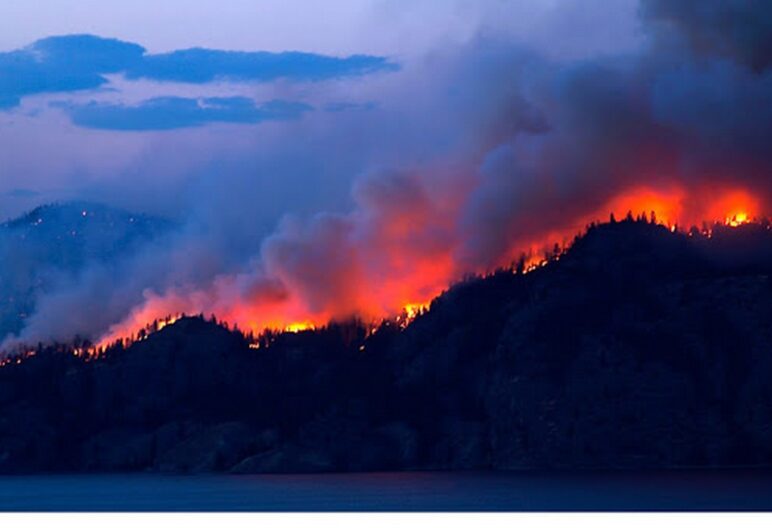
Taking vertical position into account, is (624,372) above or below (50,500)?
above

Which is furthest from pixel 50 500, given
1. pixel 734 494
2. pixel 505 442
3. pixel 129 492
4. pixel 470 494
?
pixel 505 442

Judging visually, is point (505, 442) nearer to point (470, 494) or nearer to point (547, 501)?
point (470, 494)

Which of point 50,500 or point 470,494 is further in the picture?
point 50,500

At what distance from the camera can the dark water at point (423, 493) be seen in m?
108

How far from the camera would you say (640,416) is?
639 feet

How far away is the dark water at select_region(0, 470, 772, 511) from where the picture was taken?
108m

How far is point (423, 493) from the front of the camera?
130 metres

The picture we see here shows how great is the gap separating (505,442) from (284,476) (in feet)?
95.1

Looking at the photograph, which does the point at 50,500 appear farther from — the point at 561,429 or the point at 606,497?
the point at 561,429

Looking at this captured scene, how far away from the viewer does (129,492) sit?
152 metres

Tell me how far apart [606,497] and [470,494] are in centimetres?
1558
